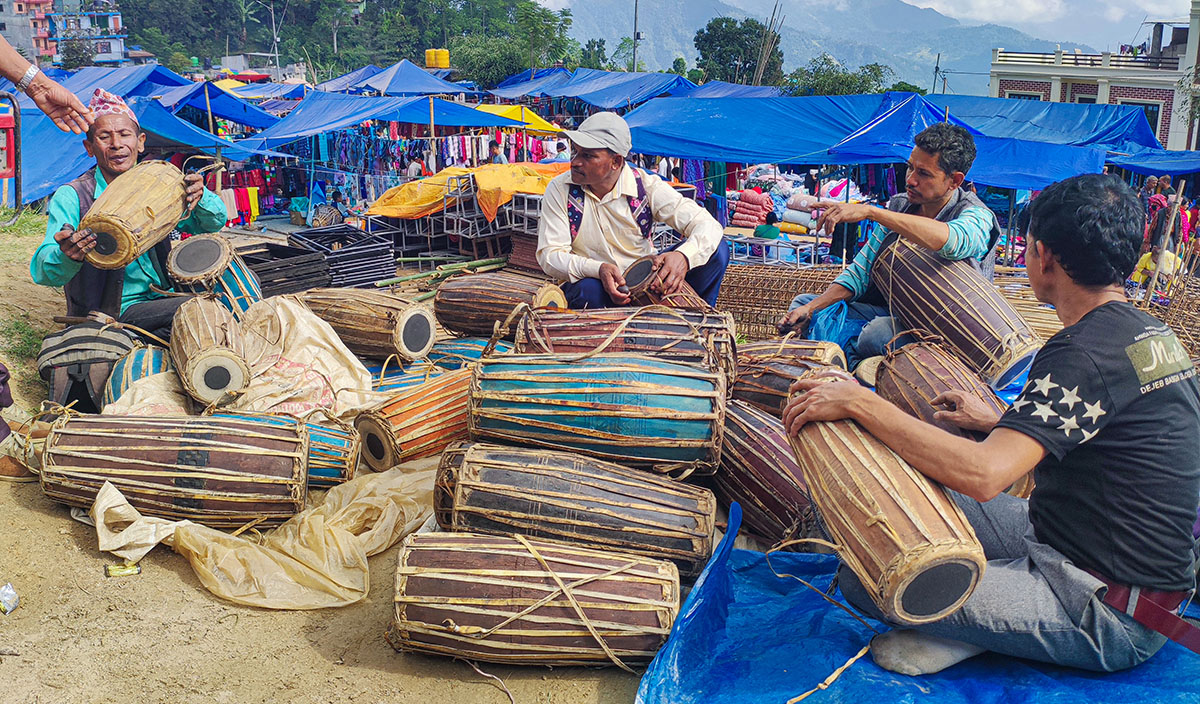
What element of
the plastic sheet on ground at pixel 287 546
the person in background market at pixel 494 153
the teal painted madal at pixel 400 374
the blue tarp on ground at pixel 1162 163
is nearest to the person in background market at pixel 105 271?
the teal painted madal at pixel 400 374

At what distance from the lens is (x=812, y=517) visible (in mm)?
3541

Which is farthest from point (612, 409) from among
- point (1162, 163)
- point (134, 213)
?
point (1162, 163)

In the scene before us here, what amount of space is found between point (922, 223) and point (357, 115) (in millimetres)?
17429

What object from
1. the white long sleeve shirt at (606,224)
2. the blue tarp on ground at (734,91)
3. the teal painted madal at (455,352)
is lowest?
the teal painted madal at (455,352)

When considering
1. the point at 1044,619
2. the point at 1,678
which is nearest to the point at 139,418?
the point at 1,678

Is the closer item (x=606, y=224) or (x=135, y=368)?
(x=135, y=368)

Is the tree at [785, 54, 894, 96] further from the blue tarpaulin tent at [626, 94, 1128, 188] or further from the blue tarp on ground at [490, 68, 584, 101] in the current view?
the blue tarpaulin tent at [626, 94, 1128, 188]

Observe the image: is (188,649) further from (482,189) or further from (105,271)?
(482,189)

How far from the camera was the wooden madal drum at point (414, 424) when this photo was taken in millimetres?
4438

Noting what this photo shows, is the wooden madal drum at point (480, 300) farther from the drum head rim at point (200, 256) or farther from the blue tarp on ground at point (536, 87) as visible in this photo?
the blue tarp on ground at point (536, 87)

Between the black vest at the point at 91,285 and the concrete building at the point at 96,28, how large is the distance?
74.7 m

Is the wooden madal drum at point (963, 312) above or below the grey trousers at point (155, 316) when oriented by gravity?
above

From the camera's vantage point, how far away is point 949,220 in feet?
16.0

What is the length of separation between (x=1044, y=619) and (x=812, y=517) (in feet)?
3.90
